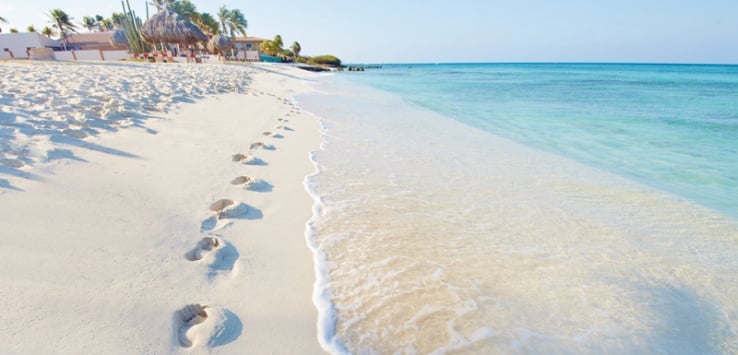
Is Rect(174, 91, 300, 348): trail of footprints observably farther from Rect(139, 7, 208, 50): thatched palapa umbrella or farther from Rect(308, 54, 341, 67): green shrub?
Rect(308, 54, 341, 67): green shrub

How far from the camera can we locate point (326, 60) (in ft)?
226

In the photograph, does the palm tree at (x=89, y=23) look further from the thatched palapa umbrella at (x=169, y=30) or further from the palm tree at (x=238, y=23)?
the thatched palapa umbrella at (x=169, y=30)

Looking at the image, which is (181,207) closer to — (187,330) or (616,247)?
(187,330)

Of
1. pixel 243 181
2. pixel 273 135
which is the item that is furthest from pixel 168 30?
pixel 243 181

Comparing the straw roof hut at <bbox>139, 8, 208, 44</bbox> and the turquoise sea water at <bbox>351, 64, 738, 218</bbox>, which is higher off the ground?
the straw roof hut at <bbox>139, 8, 208, 44</bbox>

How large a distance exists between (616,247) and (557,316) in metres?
1.21

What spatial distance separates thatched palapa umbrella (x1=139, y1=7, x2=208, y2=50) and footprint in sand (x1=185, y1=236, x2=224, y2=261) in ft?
88.2

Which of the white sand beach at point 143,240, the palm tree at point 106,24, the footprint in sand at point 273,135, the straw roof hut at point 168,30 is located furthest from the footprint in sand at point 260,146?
the palm tree at point 106,24

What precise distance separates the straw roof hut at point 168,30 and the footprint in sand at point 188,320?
2757 centimetres

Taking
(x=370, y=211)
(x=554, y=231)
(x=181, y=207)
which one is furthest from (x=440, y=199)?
(x=181, y=207)

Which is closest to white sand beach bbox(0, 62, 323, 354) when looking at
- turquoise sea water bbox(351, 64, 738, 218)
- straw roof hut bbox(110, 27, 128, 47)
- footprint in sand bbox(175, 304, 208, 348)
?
footprint in sand bbox(175, 304, 208, 348)

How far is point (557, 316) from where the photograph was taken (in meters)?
1.90

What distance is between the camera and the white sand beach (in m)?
1.49

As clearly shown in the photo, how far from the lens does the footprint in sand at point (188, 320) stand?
4.93ft
